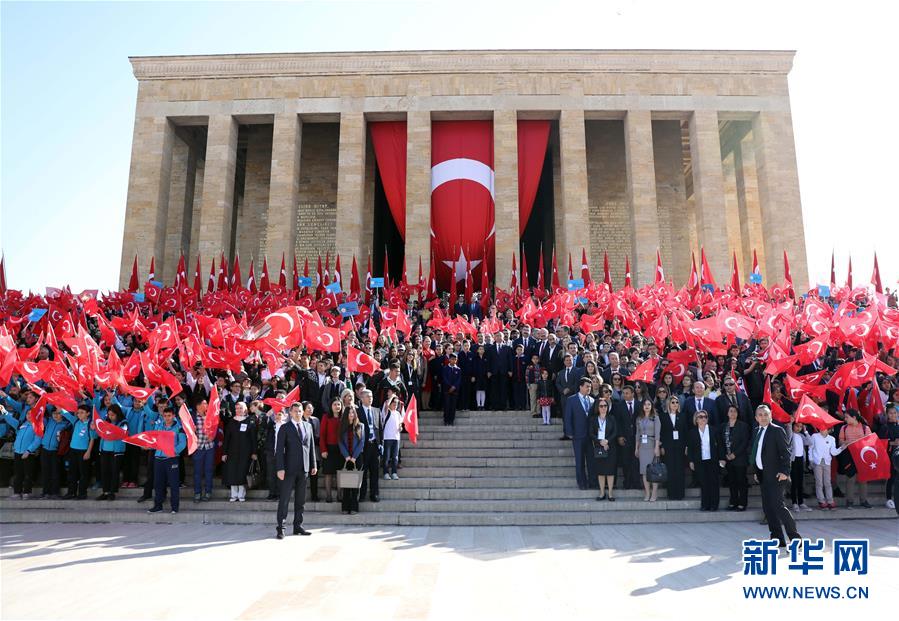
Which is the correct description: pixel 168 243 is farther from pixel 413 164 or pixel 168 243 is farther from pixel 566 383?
pixel 566 383

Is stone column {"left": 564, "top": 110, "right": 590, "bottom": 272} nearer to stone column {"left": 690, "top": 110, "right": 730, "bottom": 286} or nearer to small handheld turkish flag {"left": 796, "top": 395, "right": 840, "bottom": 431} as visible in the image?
stone column {"left": 690, "top": 110, "right": 730, "bottom": 286}

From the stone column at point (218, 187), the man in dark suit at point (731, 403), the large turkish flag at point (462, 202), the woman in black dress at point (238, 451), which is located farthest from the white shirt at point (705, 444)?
the stone column at point (218, 187)

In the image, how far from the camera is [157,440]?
937 cm

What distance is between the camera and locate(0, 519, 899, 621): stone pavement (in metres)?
5.53

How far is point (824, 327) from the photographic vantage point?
40.3 feet

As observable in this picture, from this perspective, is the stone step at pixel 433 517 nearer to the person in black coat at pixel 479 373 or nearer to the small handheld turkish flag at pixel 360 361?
the small handheld turkish flag at pixel 360 361

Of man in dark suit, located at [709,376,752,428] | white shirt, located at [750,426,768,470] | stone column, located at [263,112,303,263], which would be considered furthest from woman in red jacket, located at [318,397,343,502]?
stone column, located at [263,112,303,263]

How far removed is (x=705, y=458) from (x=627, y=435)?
1194mm

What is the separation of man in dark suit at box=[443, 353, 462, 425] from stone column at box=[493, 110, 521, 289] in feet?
50.3

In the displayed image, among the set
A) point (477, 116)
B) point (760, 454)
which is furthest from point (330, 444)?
point (477, 116)

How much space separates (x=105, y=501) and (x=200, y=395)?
87.5 inches

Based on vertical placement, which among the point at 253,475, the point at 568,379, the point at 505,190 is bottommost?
the point at 253,475

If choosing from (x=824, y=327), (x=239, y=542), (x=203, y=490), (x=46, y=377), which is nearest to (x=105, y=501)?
(x=203, y=490)

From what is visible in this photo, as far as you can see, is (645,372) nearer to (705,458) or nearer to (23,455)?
(705,458)
